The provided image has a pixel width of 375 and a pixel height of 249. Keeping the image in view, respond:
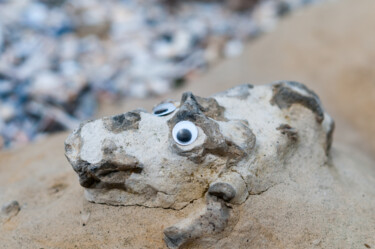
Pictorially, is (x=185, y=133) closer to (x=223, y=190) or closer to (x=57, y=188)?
(x=223, y=190)

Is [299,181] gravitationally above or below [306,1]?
below

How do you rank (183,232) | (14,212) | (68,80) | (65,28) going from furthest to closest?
(65,28)
(68,80)
(14,212)
(183,232)

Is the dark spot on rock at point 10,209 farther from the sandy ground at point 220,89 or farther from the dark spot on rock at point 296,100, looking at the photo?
the dark spot on rock at point 296,100

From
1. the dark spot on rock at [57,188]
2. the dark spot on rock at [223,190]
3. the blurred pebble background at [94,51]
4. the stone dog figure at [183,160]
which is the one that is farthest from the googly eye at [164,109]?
the blurred pebble background at [94,51]

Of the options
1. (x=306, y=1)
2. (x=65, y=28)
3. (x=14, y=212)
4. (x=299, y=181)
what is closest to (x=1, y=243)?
(x=14, y=212)

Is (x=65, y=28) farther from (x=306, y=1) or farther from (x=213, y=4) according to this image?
(x=306, y=1)

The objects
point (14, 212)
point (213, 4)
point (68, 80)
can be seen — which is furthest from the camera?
point (213, 4)
